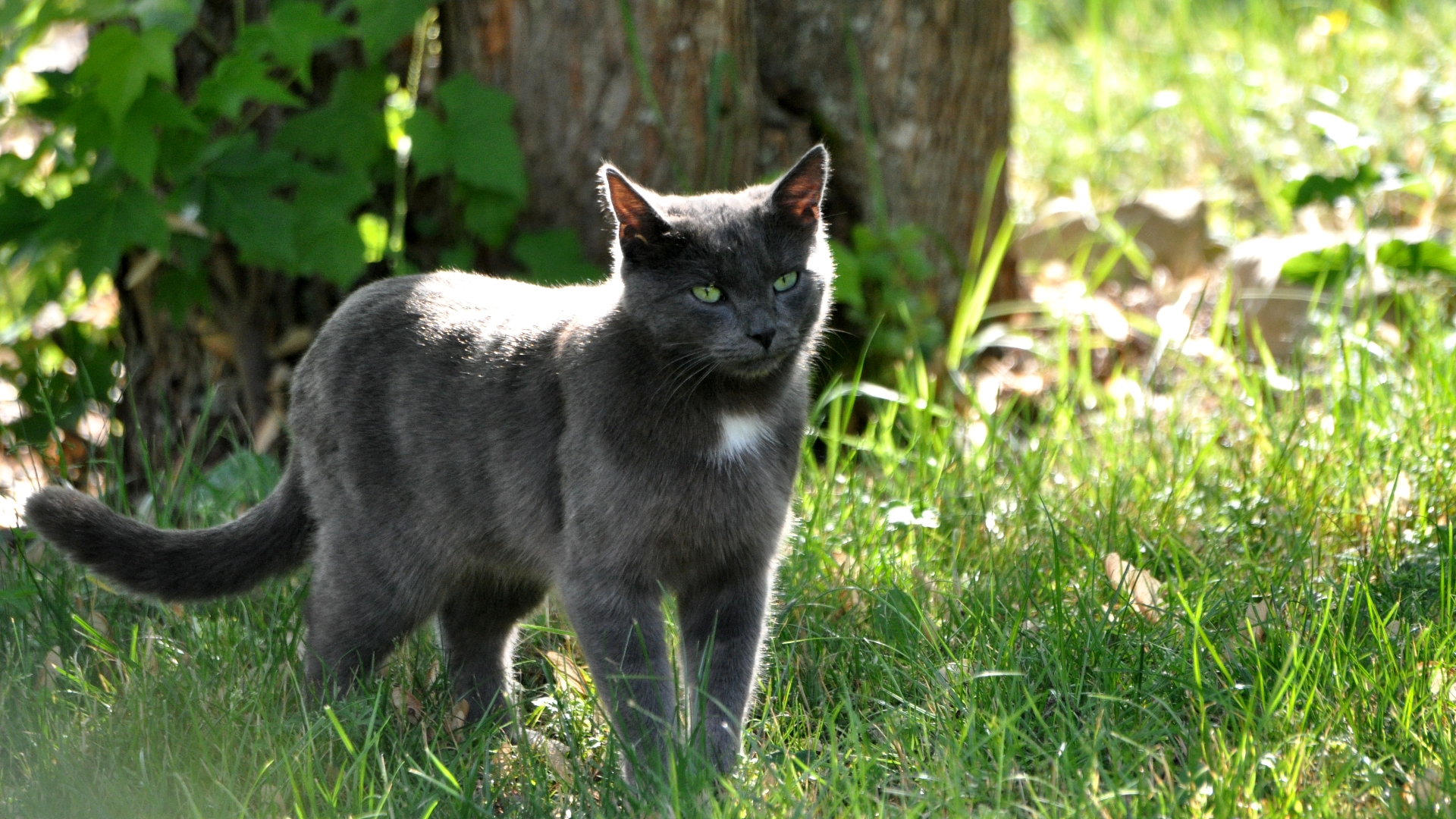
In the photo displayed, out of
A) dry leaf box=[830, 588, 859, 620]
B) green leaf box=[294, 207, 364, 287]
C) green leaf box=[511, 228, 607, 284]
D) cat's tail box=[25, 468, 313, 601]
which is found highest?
green leaf box=[294, 207, 364, 287]

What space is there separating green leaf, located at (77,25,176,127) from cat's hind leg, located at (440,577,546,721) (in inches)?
54.6

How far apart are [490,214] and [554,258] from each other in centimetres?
21

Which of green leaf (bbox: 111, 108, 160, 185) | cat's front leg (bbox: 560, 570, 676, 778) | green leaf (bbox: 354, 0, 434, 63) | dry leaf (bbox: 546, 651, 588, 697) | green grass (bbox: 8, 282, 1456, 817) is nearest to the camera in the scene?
green grass (bbox: 8, 282, 1456, 817)

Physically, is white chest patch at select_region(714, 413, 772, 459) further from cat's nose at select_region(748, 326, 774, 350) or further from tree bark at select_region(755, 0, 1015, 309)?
tree bark at select_region(755, 0, 1015, 309)

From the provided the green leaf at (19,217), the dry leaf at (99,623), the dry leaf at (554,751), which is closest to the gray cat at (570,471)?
the dry leaf at (554,751)

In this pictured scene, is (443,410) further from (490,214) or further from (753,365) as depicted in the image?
(490,214)

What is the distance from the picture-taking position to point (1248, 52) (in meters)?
5.34

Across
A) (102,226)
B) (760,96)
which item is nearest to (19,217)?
(102,226)

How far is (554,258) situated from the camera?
3.38 m

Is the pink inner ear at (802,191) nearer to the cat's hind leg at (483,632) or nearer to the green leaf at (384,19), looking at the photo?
the cat's hind leg at (483,632)

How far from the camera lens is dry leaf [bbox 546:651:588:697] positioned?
2.44 metres

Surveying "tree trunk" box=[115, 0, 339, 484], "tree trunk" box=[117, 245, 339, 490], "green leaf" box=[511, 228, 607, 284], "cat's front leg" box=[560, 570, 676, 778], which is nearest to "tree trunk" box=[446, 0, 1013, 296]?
"green leaf" box=[511, 228, 607, 284]

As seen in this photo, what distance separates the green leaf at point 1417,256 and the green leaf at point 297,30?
2.79 metres

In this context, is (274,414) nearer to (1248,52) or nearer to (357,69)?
(357,69)
